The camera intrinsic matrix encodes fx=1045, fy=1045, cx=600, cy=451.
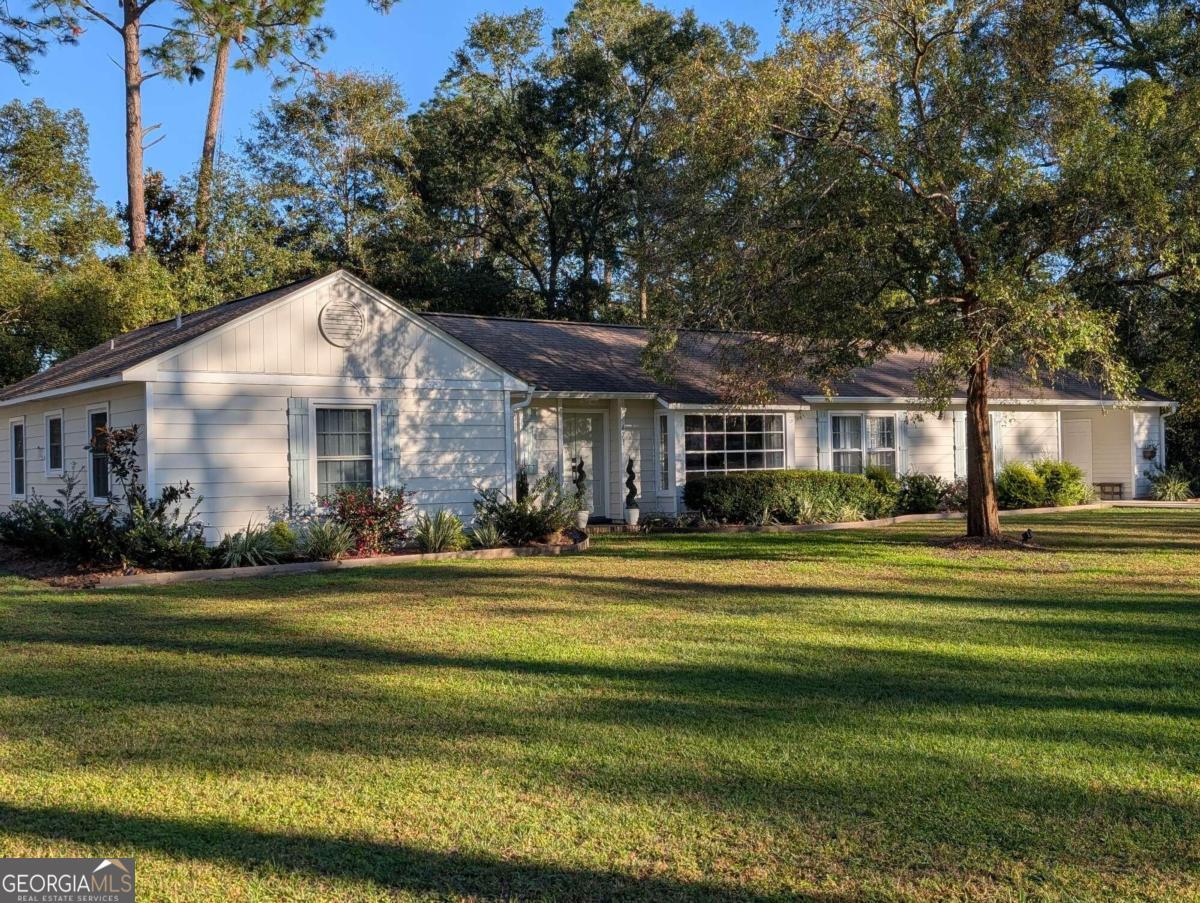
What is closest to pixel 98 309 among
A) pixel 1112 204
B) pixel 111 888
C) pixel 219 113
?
pixel 219 113

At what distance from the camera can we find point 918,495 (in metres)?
22.2

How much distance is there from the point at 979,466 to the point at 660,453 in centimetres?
652

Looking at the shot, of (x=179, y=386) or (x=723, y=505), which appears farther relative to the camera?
(x=723, y=505)

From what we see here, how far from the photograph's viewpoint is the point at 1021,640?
8531 millimetres

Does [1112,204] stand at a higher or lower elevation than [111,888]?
higher

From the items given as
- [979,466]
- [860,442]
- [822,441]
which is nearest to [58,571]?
[979,466]

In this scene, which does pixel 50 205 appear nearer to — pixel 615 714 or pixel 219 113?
pixel 219 113

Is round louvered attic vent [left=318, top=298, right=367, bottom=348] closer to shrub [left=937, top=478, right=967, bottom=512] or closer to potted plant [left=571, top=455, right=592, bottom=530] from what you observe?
potted plant [left=571, top=455, right=592, bottom=530]

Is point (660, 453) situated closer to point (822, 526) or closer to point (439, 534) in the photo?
point (822, 526)

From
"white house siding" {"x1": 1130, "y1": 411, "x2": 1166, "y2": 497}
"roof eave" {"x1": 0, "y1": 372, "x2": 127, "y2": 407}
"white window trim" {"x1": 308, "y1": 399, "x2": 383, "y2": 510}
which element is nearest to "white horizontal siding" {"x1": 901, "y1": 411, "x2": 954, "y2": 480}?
"white house siding" {"x1": 1130, "y1": 411, "x2": 1166, "y2": 497}

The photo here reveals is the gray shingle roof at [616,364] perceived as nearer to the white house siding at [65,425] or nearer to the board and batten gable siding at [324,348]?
the board and batten gable siding at [324,348]

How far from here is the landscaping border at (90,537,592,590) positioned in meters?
12.4

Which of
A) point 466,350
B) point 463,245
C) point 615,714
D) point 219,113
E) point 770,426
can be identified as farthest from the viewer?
point 463,245

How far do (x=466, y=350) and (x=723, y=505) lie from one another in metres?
5.93
